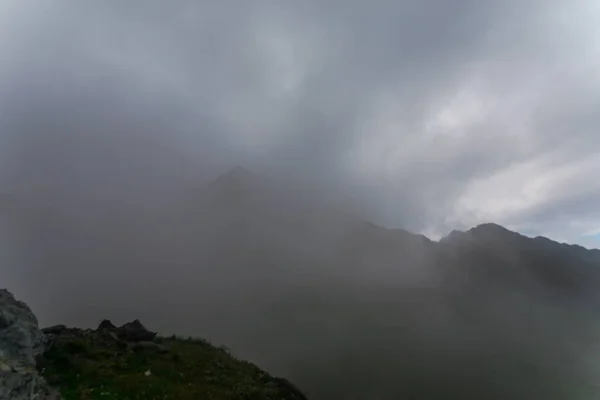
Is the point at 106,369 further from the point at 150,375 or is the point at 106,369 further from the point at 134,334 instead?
the point at 134,334

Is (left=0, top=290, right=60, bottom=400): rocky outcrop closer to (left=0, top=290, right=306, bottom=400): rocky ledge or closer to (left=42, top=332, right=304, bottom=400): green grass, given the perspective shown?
(left=0, top=290, right=306, bottom=400): rocky ledge

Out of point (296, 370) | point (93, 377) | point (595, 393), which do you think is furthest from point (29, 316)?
point (595, 393)

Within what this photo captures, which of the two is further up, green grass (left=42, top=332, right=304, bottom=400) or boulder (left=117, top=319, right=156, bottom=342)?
boulder (left=117, top=319, right=156, bottom=342)

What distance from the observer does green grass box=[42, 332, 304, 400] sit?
4809 cm

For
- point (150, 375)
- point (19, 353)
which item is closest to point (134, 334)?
point (150, 375)

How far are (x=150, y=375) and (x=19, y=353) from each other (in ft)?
48.4

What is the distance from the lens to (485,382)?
595 ft

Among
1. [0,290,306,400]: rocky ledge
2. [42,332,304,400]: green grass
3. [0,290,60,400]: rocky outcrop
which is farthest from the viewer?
[42,332,304,400]: green grass

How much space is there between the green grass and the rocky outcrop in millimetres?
3442

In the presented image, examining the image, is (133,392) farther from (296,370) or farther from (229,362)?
(296,370)

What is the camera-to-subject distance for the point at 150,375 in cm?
5503

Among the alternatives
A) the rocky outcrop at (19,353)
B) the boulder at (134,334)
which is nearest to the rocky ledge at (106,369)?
the rocky outcrop at (19,353)

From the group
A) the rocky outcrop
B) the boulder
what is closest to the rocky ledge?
the rocky outcrop

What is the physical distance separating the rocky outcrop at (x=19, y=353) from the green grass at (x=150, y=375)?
3.44 m
